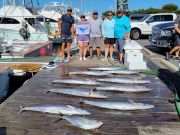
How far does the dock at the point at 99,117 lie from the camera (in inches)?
175

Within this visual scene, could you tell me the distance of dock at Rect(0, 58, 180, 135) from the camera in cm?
446

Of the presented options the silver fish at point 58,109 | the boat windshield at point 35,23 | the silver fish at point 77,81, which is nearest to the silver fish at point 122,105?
the silver fish at point 58,109

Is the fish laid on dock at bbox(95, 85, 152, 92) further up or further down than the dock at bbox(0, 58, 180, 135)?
further up

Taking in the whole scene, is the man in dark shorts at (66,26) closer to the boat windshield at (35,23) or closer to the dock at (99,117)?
the dock at (99,117)

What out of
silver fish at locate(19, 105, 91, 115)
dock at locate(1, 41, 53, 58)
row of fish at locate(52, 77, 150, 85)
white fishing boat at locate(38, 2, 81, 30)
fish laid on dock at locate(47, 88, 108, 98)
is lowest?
silver fish at locate(19, 105, 91, 115)

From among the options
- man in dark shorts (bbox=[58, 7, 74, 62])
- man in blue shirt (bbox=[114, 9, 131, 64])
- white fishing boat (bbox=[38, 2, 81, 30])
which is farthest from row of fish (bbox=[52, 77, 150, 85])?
white fishing boat (bbox=[38, 2, 81, 30])

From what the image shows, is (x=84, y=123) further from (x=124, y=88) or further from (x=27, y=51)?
(x=27, y=51)

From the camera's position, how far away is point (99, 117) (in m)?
5.00

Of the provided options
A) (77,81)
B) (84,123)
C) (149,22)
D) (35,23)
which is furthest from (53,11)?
(84,123)

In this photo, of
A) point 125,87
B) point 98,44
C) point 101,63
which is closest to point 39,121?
point 125,87

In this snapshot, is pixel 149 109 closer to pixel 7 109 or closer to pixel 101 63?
pixel 7 109

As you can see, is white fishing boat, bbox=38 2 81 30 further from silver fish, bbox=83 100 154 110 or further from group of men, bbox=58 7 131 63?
silver fish, bbox=83 100 154 110

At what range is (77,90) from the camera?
6.26m

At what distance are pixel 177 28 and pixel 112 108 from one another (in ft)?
25.2
